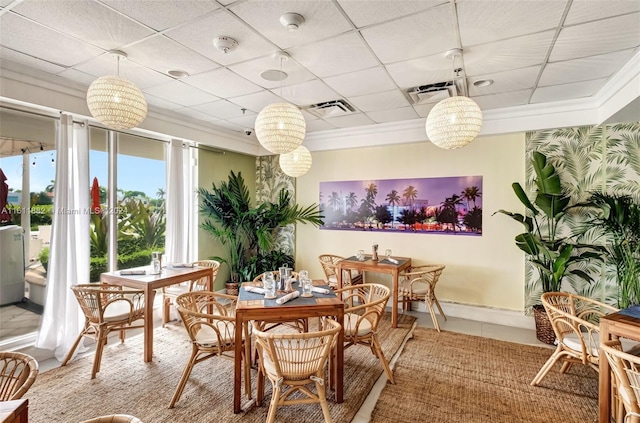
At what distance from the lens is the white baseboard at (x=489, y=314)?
13.9ft

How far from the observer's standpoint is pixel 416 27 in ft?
7.61

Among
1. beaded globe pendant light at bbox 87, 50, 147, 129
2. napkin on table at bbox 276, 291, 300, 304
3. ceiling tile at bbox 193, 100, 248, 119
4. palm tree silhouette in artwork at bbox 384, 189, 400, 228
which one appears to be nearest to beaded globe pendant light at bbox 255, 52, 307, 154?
beaded globe pendant light at bbox 87, 50, 147, 129

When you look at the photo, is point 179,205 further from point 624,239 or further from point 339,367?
point 624,239

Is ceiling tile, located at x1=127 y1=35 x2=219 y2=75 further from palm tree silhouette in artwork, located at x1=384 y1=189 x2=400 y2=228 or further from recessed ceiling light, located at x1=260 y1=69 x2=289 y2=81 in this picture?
palm tree silhouette in artwork, located at x1=384 y1=189 x2=400 y2=228

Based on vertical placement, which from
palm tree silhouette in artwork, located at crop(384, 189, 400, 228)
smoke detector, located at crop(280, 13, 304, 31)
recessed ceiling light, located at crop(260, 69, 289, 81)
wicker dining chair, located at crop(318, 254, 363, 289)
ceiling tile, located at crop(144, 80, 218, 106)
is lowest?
wicker dining chair, located at crop(318, 254, 363, 289)

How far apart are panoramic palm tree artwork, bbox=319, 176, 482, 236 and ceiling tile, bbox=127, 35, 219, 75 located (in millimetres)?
3101

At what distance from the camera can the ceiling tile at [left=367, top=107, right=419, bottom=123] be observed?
428cm

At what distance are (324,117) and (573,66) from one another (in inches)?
114

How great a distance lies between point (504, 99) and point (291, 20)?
9.88 ft

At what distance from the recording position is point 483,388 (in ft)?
9.02

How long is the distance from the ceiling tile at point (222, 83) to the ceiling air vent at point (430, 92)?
6.01 feet

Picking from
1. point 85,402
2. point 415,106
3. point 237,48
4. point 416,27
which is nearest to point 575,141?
point 415,106

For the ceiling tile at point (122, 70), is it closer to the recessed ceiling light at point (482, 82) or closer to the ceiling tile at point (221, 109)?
the ceiling tile at point (221, 109)

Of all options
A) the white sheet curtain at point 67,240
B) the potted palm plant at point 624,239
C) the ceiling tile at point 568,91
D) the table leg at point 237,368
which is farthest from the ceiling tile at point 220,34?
the potted palm plant at point 624,239
